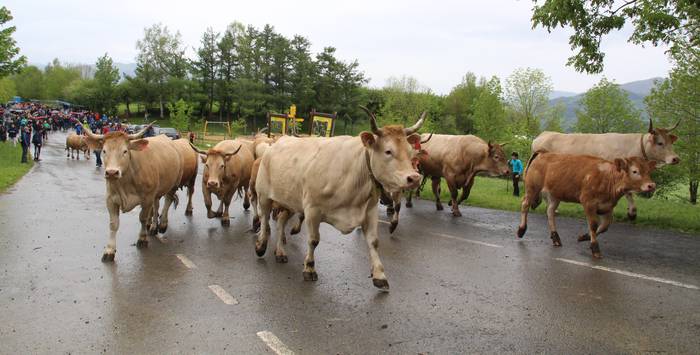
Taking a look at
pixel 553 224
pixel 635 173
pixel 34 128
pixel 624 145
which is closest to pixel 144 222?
pixel 553 224

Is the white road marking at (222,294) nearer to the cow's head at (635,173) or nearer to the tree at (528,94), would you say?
the cow's head at (635,173)

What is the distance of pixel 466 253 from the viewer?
8.55m

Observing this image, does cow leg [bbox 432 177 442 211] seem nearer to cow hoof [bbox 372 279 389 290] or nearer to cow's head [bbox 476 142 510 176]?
cow's head [bbox 476 142 510 176]

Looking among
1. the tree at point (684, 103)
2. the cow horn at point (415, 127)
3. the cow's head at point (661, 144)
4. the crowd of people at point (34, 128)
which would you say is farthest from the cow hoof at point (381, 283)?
the tree at point (684, 103)

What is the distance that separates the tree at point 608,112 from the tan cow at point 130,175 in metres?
31.6

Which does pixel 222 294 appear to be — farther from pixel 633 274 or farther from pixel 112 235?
pixel 633 274

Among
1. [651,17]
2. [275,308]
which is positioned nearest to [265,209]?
[275,308]

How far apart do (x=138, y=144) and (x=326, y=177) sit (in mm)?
3539

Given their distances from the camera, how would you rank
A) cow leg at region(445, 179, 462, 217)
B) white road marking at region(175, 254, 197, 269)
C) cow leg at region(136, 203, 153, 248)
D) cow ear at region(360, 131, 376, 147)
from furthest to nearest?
cow leg at region(445, 179, 462, 217), cow leg at region(136, 203, 153, 248), white road marking at region(175, 254, 197, 269), cow ear at region(360, 131, 376, 147)

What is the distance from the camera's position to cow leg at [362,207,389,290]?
6.21 m

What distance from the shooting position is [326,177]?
6547 mm

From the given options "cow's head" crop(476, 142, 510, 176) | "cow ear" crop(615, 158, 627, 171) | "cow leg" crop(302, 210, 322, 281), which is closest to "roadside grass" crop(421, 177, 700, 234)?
"cow's head" crop(476, 142, 510, 176)

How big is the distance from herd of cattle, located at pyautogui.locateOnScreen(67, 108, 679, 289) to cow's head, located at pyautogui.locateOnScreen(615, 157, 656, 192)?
0.01 metres

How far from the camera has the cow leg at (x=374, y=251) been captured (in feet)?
20.4
